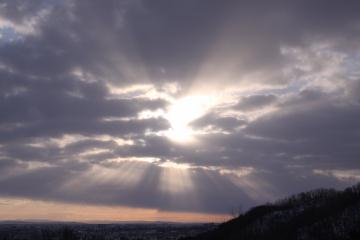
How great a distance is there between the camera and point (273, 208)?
149125 mm

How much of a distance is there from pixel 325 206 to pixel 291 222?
30.3 ft

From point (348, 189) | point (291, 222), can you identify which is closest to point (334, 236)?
point (291, 222)

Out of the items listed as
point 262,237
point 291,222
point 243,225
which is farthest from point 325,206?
point 243,225

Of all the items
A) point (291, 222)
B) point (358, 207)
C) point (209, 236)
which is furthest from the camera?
point (209, 236)

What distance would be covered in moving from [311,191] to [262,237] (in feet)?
114

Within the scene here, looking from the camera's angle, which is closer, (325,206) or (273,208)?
(325,206)

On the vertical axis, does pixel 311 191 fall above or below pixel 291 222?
above

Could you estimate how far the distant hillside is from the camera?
9550cm

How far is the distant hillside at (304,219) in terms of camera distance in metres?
95.5

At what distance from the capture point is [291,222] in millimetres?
119250

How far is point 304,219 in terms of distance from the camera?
4587 inches

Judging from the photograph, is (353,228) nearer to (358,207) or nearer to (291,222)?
(358,207)

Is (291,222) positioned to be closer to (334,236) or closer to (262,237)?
(262,237)

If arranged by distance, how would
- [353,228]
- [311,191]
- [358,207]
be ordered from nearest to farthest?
[353,228] → [358,207] → [311,191]
